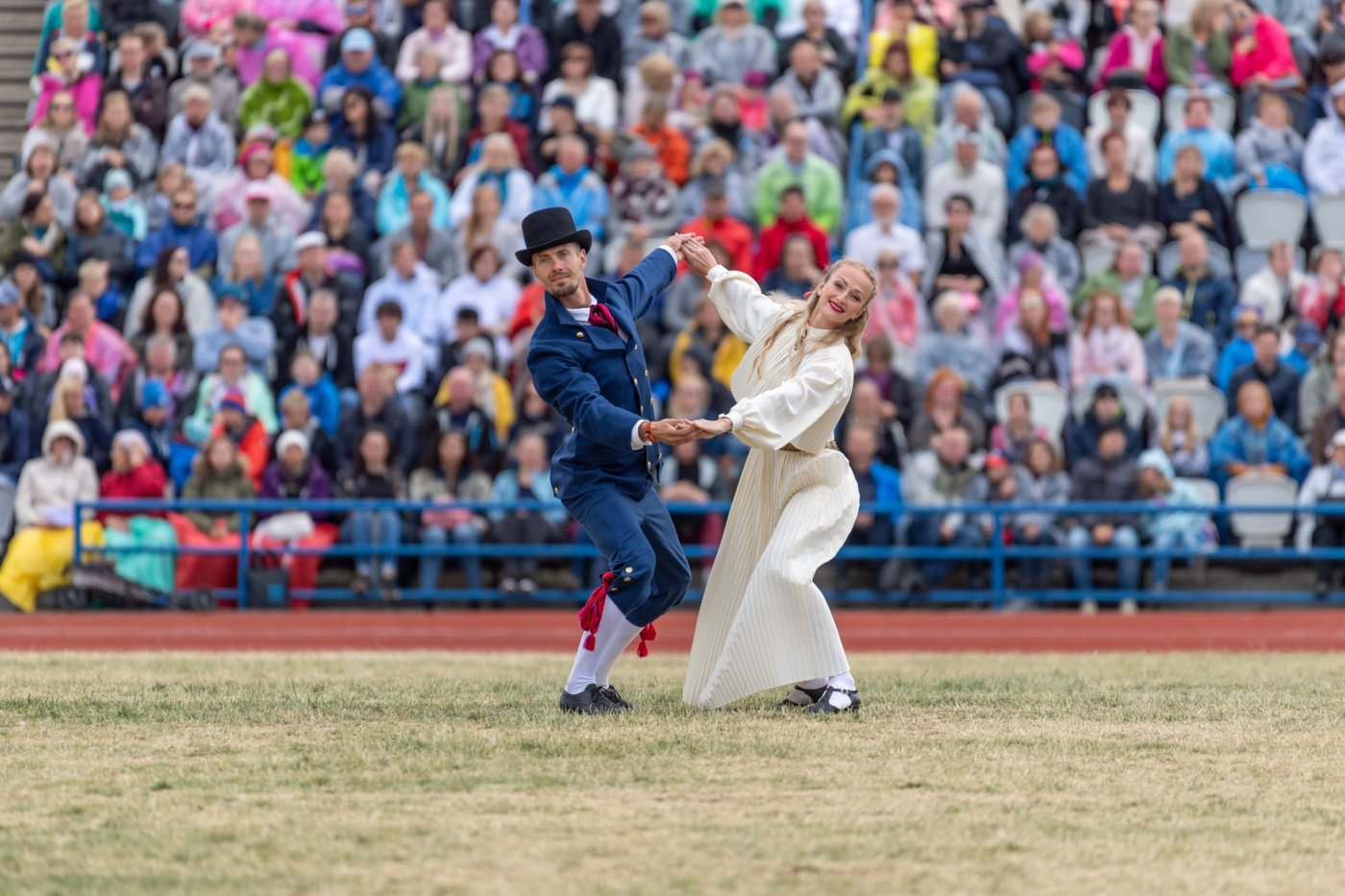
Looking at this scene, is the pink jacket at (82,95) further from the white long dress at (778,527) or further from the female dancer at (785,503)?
the white long dress at (778,527)

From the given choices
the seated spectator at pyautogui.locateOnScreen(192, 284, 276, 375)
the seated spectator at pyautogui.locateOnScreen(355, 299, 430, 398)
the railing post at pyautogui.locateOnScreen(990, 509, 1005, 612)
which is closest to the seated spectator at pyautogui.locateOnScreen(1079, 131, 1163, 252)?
the railing post at pyautogui.locateOnScreen(990, 509, 1005, 612)

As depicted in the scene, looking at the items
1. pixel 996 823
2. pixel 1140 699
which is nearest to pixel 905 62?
pixel 1140 699

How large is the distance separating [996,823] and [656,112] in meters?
12.8

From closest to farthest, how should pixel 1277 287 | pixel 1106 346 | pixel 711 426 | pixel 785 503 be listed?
pixel 711 426
pixel 785 503
pixel 1106 346
pixel 1277 287

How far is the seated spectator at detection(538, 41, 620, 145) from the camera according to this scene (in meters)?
18.3

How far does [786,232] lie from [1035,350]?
7.22 ft

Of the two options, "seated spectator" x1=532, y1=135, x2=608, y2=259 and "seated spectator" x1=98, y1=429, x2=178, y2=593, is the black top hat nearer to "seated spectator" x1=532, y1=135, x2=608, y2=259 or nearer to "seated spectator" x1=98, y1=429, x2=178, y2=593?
Answer: "seated spectator" x1=98, y1=429, x2=178, y2=593

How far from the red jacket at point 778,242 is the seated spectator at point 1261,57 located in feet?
14.1

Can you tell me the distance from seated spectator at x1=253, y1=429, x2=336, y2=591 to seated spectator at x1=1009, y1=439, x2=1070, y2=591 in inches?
206

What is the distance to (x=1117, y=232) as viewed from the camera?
17.0 m

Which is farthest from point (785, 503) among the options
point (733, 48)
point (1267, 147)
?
point (733, 48)

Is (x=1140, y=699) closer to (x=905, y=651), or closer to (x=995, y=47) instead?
(x=905, y=651)

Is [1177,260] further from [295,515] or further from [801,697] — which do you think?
[801,697]

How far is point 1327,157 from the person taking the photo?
17.3 metres
